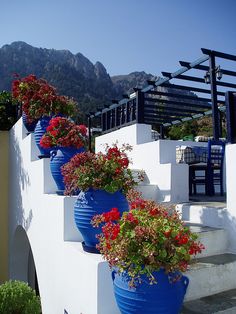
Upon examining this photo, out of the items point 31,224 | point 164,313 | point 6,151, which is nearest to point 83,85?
point 6,151

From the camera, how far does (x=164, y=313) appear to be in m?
1.97

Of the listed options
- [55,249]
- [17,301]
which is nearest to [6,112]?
[55,249]

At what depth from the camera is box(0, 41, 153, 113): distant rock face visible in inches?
1849

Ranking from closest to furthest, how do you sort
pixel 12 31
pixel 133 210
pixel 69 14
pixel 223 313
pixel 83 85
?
pixel 133 210 < pixel 223 313 < pixel 12 31 < pixel 69 14 < pixel 83 85

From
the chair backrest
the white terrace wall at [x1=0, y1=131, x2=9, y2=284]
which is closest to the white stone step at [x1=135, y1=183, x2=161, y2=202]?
the chair backrest

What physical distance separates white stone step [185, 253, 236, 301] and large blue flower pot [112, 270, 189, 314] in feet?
2.47

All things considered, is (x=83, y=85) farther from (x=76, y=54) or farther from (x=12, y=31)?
(x=12, y=31)

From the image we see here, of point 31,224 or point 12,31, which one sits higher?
point 12,31

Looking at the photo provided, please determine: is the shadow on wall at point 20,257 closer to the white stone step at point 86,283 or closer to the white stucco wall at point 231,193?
the white stone step at point 86,283

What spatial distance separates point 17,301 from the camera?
3275 mm

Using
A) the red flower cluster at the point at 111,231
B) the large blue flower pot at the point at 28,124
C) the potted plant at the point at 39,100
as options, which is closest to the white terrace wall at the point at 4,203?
the large blue flower pot at the point at 28,124

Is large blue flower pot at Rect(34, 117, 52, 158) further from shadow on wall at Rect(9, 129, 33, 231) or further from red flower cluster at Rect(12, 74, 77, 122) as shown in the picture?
shadow on wall at Rect(9, 129, 33, 231)

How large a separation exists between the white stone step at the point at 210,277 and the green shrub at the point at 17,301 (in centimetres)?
160

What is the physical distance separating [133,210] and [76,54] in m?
71.0
